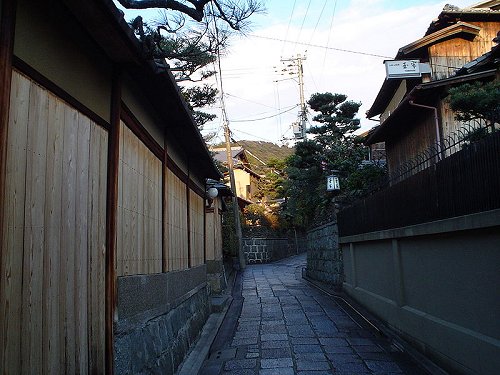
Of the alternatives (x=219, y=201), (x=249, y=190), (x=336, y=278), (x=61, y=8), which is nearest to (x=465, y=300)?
(x=61, y=8)

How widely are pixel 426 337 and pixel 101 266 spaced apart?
17.3 feet

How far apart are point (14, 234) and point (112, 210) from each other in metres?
1.59

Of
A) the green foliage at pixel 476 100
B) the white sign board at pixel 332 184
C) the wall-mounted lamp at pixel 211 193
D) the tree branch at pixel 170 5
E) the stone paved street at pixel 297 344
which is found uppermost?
the green foliage at pixel 476 100

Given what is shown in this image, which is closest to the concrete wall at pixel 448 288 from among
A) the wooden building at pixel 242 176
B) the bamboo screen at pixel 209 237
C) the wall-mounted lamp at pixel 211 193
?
the wall-mounted lamp at pixel 211 193

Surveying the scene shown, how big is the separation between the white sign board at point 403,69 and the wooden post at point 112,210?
12748mm

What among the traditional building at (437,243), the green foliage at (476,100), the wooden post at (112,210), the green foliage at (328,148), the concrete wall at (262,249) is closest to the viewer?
the wooden post at (112,210)

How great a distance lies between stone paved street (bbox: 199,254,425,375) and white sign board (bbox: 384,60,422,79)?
795 cm

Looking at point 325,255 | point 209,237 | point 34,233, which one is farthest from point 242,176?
point 34,233

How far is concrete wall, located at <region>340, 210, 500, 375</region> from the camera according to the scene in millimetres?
5066

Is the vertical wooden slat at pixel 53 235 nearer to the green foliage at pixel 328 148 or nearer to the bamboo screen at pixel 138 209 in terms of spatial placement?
the bamboo screen at pixel 138 209

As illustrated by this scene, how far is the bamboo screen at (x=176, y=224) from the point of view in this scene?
734 centimetres

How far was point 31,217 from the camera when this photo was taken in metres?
2.87

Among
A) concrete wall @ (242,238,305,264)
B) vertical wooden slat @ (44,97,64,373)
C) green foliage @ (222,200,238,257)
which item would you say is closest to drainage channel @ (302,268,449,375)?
vertical wooden slat @ (44,97,64,373)

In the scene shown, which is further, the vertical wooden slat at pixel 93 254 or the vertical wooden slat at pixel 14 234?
the vertical wooden slat at pixel 93 254
